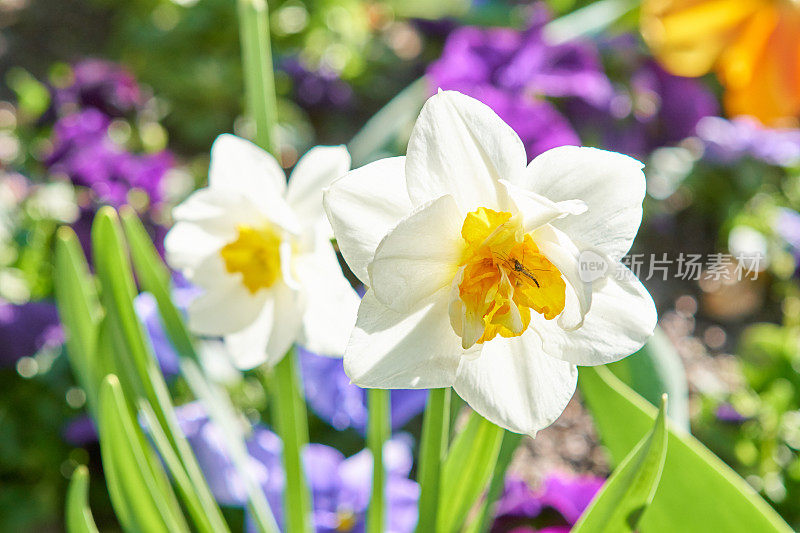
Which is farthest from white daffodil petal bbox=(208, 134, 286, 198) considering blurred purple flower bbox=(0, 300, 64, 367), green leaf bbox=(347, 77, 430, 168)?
green leaf bbox=(347, 77, 430, 168)

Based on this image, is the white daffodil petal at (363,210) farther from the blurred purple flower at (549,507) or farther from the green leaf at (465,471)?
the blurred purple flower at (549,507)

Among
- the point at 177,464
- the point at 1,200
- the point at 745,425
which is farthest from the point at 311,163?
the point at 1,200

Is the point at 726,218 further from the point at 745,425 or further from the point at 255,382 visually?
the point at 255,382

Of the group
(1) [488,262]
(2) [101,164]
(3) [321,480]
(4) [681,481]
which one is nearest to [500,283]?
(1) [488,262]

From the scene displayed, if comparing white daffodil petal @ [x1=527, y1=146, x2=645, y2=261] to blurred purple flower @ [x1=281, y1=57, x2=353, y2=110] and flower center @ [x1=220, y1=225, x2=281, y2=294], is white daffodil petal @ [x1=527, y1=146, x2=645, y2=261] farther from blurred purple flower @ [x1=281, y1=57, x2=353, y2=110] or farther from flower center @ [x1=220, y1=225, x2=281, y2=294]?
blurred purple flower @ [x1=281, y1=57, x2=353, y2=110]

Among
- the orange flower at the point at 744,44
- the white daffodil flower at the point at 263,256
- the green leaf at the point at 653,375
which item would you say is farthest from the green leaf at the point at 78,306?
the orange flower at the point at 744,44

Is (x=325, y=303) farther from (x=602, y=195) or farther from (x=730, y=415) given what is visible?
(x=730, y=415)
